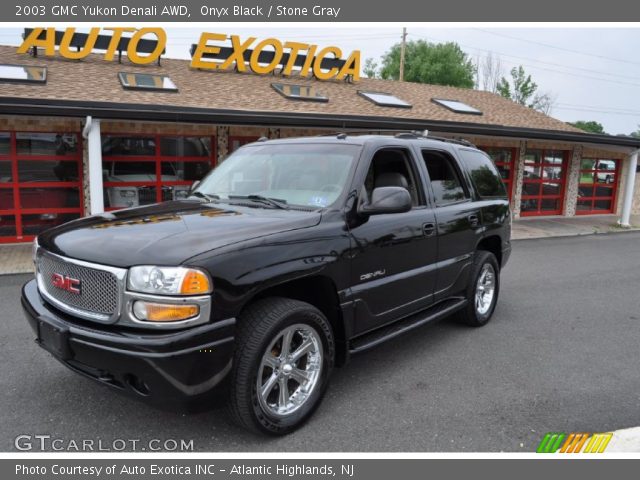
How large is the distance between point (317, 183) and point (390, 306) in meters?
1.12

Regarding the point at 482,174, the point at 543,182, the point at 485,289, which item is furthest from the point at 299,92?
the point at 485,289

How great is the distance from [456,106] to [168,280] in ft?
58.4

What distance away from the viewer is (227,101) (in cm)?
1359

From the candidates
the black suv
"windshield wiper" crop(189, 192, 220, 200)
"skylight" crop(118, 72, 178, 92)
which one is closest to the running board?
the black suv

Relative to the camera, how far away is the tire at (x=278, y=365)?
289 cm

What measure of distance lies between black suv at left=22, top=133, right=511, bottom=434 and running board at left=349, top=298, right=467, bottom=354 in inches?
0.6

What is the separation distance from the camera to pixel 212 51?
16.5 m

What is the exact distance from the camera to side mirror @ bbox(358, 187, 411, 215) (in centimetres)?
353

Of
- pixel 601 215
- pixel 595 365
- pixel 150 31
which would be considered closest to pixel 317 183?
pixel 595 365

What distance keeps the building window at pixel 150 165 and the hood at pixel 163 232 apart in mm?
8655

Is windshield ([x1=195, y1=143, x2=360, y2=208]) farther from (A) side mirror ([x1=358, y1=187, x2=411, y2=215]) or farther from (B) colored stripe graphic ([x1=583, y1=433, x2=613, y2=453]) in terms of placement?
(B) colored stripe graphic ([x1=583, y1=433, x2=613, y2=453])

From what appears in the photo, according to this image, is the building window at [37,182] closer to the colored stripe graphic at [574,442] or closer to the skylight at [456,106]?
the colored stripe graphic at [574,442]

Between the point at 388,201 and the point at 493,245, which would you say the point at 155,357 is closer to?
the point at 388,201

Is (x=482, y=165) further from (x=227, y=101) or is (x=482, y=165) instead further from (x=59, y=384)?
(x=227, y=101)
